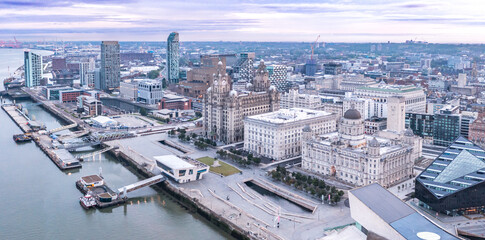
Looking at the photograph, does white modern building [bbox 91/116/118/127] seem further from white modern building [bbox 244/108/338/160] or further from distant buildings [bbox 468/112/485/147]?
distant buildings [bbox 468/112/485/147]

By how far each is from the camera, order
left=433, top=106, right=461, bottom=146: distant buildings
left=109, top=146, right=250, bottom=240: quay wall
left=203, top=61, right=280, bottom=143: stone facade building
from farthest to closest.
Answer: left=203, top=61, right=280, bottom=143: stone facade building < left=433, top=106, right=461, bottom=146: distant buildings < left=109, top=146, right=250, bottom=240: quay wall

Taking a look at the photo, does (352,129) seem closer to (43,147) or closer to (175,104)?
(43,147)

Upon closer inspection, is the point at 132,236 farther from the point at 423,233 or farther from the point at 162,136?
the point at 162,136

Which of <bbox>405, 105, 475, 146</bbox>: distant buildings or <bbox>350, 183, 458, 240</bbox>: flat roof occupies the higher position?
<bbox>405, 105, 475, 146</bbox>: distant buildings

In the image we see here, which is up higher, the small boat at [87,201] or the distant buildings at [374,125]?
the distant buildings at [374,125]

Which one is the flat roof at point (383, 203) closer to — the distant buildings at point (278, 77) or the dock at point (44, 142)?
the dock at point (44, 142)

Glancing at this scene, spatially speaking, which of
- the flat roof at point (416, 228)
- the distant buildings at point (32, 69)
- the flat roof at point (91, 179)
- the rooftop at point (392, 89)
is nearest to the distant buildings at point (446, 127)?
the rooftop at point (392, 89)

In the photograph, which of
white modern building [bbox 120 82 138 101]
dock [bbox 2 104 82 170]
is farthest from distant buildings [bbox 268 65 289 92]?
dock [bbox 2 104 82 170]
